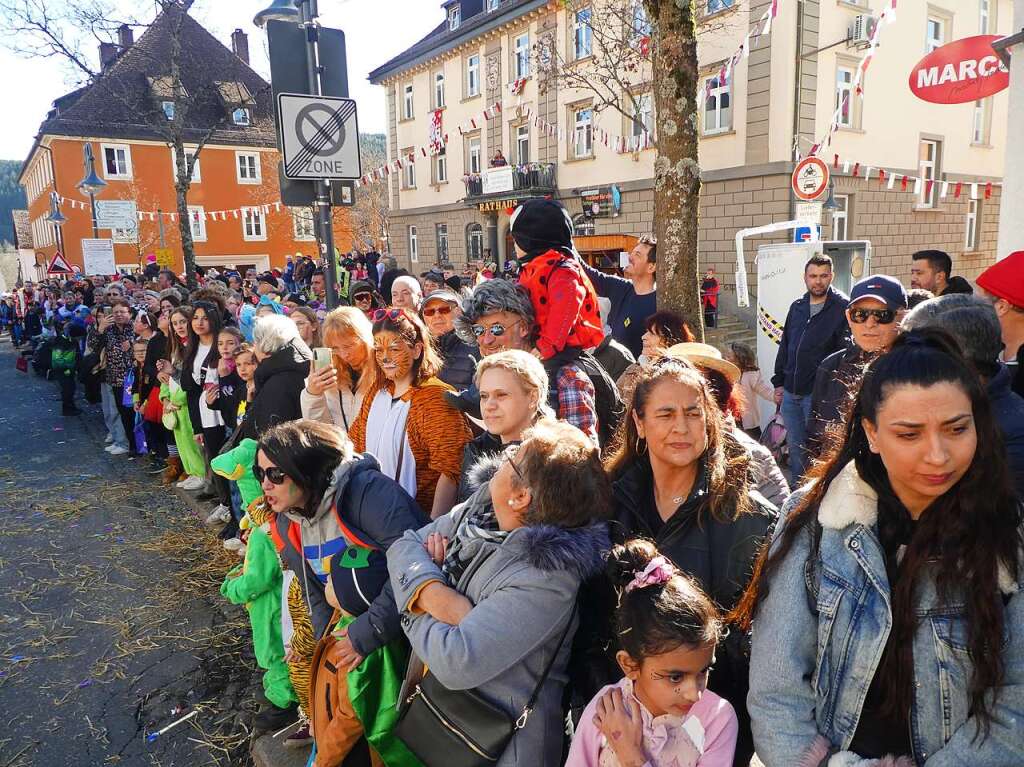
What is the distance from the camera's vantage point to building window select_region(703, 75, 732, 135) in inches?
663

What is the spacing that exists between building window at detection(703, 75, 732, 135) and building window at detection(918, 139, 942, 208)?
6382mm

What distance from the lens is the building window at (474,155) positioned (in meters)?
26.2

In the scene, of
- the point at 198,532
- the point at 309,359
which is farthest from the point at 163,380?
the point at 309,359

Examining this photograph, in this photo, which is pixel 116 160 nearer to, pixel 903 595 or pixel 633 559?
pixel 633 559

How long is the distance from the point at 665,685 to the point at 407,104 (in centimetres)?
3111

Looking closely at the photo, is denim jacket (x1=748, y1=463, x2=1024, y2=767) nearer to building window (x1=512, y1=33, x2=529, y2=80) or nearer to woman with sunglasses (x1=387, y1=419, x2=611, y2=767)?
woman with sunglasses (x1=387, y1=419, x2=611, y2=767)

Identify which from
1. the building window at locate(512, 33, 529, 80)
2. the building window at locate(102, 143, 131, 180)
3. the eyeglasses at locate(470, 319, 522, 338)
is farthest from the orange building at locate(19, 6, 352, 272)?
the eyeglasses at locate(470, 319, 522, 338)

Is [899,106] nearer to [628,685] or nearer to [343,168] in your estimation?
[343,168]

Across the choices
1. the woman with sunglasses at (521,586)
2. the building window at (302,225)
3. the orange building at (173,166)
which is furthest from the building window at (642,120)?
the building window at (302,225)

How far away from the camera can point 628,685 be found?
1.74 m

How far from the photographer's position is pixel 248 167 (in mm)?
38031

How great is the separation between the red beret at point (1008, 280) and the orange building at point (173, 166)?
105ft

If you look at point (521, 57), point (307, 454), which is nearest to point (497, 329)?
point (307, 454)

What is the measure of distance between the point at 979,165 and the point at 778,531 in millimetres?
24695
